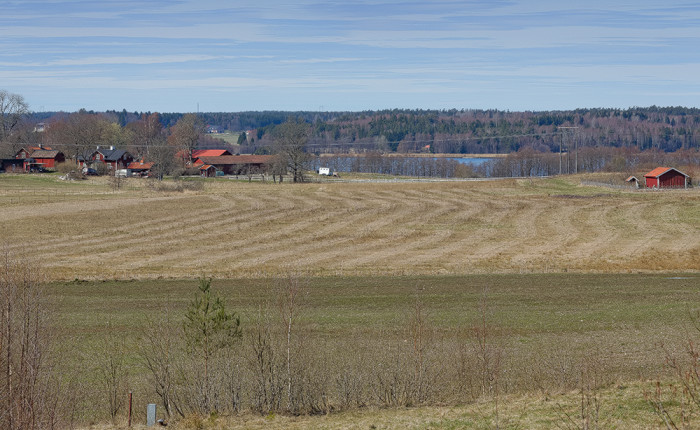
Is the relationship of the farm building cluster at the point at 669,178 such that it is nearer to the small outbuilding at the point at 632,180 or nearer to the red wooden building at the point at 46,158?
the small outbuilding at the point at 632,180

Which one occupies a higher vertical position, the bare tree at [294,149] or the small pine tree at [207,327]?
the bare tree at [294,149]

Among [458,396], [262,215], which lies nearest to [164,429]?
[458,396]

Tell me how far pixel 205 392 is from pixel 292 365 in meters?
2.33

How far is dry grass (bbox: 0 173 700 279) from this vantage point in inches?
1804

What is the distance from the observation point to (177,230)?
61.3 meters

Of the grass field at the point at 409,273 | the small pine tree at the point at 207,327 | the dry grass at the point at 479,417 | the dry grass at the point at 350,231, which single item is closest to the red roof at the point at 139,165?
the dry grass at the point at 350,231

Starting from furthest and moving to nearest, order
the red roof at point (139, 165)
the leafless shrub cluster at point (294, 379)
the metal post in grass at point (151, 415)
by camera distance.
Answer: the red roof at point (139, 165), the leafless shrub cluster at point (294, 379), the metal post in grass at point (151, 415)

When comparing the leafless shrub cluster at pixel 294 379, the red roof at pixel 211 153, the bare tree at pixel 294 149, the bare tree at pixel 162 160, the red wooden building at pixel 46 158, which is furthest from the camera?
the red roof at pixel 211 153

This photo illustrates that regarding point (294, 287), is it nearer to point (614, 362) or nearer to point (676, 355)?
point (614, 362)

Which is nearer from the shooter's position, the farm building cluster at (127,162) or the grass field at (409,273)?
the grass field at (409,273)

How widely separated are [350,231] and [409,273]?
18836 millimetres

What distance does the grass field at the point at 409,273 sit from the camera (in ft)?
68.5

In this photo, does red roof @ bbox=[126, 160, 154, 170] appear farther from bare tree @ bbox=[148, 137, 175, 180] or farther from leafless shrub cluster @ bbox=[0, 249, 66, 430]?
leafless shrub cluster @ bbox=[0, 249, 66, 430]

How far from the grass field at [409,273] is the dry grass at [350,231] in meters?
0.23
